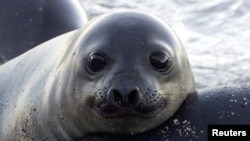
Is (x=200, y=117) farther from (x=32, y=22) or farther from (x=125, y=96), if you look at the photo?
(x=32, y=22)

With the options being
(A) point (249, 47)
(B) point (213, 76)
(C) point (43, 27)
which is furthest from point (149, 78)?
(A) point (249, 47)

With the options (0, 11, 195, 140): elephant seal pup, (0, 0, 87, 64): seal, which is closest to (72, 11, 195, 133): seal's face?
(0, 11, 195, 140): elephant seal pup

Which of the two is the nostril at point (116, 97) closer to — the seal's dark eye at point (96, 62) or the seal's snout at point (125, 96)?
the seal's snout at point (125, 96)

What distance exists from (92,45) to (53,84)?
0.50 metres

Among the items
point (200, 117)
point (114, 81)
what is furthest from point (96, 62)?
point (200, 117)

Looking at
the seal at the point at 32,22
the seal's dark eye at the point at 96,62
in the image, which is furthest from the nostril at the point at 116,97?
the seal at the point at 32,22

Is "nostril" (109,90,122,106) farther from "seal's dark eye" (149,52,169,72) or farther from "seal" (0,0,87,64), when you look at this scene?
"seal" (0,0,87,64)

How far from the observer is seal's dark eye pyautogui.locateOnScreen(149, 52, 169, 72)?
4.41m

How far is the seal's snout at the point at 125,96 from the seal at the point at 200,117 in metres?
0.28

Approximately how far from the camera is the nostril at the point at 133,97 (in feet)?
13.7

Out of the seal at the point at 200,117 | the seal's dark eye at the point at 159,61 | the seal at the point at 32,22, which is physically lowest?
the seal at the point at 200,117

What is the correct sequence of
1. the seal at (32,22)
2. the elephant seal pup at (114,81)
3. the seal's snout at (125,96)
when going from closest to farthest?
the seal's snout at (125,96)
the elephant seal pup at (114,81)
the seal at (32,22)

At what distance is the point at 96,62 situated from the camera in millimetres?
4398

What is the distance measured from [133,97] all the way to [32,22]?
3.68m
